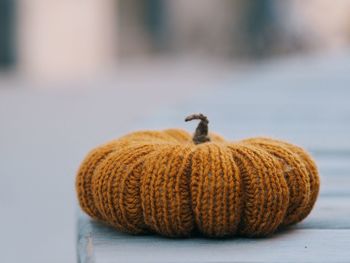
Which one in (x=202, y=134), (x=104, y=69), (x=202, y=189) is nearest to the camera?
(x=202, y=189)

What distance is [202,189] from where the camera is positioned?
Result: 1.03 m

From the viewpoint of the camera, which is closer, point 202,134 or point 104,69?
point 202,134

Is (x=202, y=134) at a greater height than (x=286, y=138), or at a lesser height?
greater

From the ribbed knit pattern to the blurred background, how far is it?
1.20m

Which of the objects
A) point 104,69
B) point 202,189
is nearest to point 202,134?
point 202,189

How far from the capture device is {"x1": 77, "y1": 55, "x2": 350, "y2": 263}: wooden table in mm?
986

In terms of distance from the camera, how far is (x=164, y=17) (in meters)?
15.7

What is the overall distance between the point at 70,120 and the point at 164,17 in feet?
30.7

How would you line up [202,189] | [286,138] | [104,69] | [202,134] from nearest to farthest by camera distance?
1. [202,189]
2. [202,134]
3. [286,138]
4. [104,69]

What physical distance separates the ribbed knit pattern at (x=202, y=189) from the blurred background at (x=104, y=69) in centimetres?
120

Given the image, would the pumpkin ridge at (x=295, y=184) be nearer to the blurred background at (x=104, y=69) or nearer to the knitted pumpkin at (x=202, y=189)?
the knitted pumpkin at (x=202, y=189)

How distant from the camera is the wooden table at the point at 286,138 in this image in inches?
38.8

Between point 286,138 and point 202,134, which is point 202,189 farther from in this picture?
point 286,138

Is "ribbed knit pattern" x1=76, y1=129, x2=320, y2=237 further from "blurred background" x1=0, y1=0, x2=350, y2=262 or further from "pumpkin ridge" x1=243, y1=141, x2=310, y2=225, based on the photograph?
"blurred background" x1=0, y1=0, x2=350, y2=262
